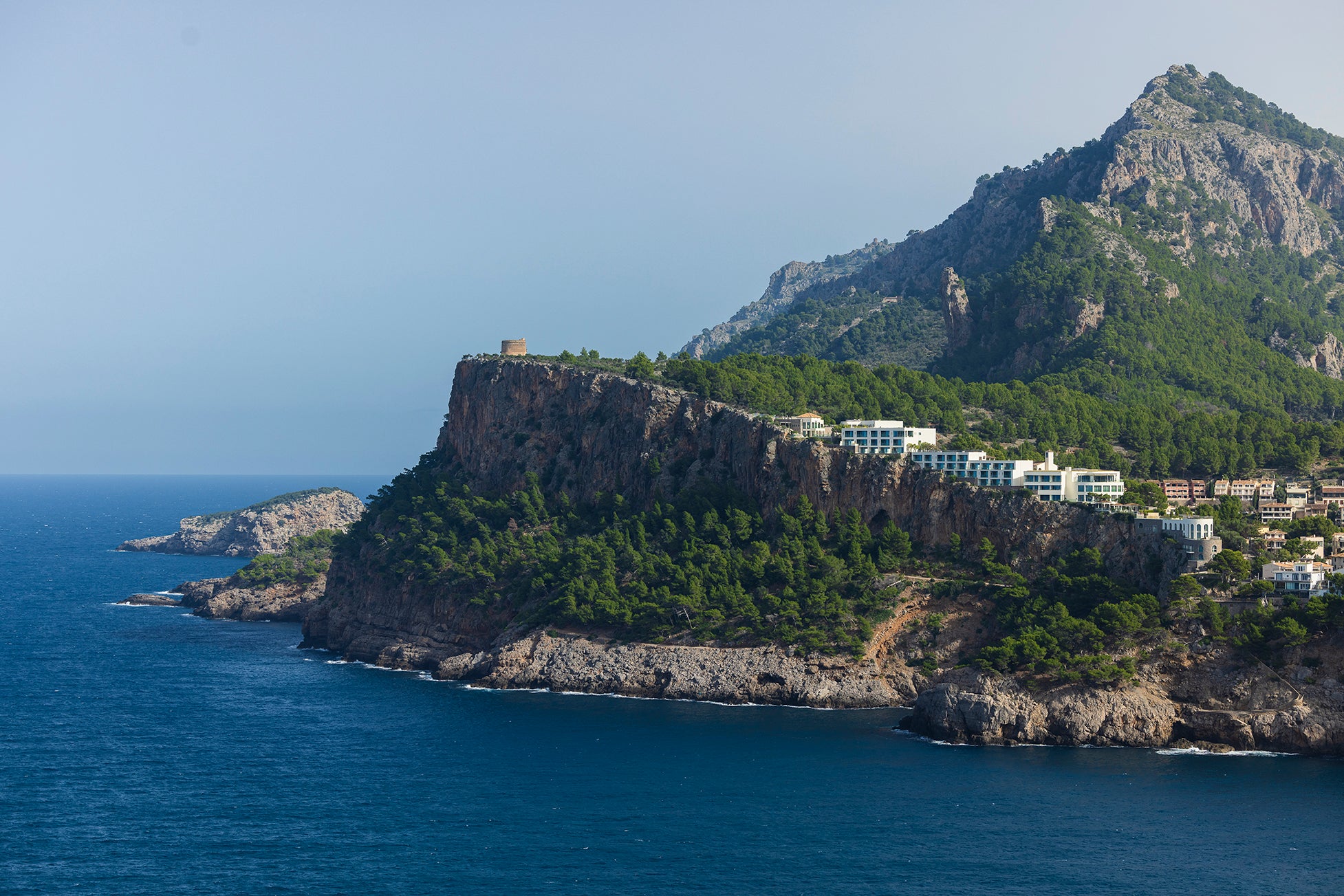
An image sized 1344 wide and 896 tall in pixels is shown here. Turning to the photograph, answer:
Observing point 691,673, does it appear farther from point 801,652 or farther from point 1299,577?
point 1299,577

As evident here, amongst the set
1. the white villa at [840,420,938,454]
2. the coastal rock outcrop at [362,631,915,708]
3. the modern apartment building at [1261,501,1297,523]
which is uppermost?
the white villa at [840,420,938,454]

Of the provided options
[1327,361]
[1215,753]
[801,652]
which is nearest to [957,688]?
[801,652]

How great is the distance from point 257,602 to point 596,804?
103 m

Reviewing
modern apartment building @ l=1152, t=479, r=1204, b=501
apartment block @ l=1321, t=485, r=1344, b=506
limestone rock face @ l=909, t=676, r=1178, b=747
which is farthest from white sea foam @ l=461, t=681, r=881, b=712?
apartment block @ l=1321, t=485, r=1344, b=506

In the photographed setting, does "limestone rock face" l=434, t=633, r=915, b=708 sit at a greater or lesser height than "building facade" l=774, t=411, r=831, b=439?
lesser

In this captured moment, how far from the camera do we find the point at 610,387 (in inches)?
5984

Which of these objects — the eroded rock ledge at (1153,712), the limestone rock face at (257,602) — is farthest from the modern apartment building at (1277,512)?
the limestone rock face at (257,602)

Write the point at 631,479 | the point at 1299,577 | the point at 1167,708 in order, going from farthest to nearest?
the point at 631,479, the point at 1299,577, the point at 1167,708

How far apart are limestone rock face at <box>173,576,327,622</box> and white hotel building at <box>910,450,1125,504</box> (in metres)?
84.1

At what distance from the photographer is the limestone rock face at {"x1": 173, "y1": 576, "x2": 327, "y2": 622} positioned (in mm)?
174000

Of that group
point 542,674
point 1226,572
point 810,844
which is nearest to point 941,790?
point 810,844

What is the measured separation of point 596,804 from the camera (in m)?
85.9

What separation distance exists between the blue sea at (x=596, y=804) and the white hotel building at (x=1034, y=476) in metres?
25.7

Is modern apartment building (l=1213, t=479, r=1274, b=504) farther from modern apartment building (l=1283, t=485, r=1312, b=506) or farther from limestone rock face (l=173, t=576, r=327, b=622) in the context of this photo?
limestone rock face (l=173, t=576, r=327, b=622)
